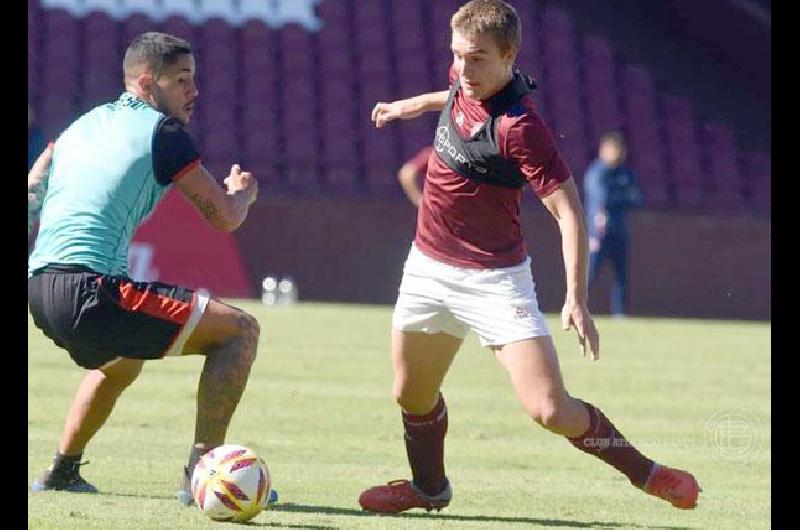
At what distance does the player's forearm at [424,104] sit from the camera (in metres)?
7.95

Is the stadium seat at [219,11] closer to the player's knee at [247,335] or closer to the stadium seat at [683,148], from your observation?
the stadium seat at [683,148]

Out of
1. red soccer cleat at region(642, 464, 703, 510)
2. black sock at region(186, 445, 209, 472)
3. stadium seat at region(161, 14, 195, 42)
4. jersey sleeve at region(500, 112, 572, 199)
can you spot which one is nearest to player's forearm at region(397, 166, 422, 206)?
jersey sleeve at region(500, 112, 572, 199)

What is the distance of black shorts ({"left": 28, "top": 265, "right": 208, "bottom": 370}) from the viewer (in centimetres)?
732

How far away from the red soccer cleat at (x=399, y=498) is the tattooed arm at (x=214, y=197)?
4.51 feet

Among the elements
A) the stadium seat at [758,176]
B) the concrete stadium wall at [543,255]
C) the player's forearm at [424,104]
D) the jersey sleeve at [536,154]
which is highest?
the player's forearm at [424,104]

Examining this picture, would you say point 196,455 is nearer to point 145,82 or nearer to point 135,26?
point 145,82

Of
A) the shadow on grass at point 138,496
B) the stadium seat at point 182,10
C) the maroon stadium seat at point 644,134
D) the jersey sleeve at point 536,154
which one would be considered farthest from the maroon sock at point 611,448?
the stadium seat at point 182,10

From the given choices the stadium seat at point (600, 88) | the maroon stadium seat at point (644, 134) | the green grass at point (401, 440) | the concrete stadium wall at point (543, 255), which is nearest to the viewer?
the green grass at point (401, 440)

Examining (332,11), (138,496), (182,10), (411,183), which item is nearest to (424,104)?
(411,183)

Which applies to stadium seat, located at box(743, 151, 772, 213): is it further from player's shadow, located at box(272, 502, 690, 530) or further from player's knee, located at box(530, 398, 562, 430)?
player's knee, located at box(530, 398, 562, 430)

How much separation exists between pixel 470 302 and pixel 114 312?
1507mm

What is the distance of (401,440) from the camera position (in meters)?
10.3
